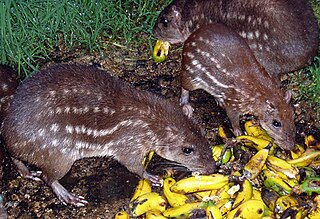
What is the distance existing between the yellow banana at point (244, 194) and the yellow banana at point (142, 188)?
0.70 meters

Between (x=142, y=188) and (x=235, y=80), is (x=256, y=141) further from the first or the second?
(x=142, y=188)

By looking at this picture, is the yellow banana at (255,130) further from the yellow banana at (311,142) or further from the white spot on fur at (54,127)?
the white spot on fur at (54,127)

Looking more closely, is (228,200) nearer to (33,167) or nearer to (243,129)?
(243,129)

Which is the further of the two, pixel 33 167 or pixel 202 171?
pixel 33 167

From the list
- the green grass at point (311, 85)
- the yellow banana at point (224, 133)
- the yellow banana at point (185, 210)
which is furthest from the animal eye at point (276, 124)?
the yellow banana at point (185, 210)

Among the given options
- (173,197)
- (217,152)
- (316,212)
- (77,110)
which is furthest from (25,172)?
(316,212)

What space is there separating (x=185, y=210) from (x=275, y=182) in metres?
0.72

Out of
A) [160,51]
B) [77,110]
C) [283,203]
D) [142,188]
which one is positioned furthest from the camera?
[160,51]

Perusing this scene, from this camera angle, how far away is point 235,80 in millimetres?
5449

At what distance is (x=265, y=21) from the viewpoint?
5746 mm

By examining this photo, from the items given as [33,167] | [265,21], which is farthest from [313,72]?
[33,167]

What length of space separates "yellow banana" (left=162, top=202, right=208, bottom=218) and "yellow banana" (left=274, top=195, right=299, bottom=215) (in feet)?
1.65

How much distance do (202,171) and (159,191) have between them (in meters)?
0.41

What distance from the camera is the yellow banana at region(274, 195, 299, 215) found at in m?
4.66
